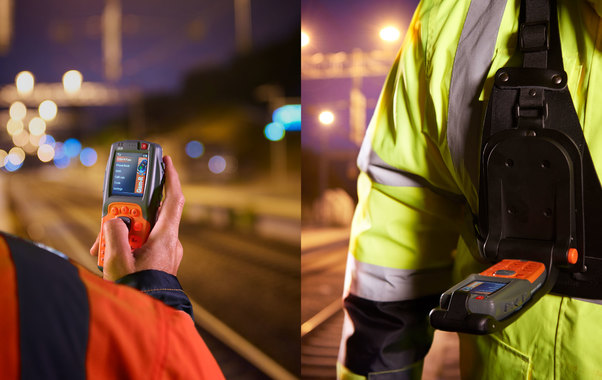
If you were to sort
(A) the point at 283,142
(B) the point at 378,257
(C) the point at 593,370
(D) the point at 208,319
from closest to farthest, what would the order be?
(C) the point at 593,370 < (B) the point at 378,257 < (D) the point at 208,319 < (A) the point at 283,142

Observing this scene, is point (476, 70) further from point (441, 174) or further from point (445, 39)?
point (441, 174)

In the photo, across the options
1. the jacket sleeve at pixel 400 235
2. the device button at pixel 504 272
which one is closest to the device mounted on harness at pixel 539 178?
the device button at pixel 504 272

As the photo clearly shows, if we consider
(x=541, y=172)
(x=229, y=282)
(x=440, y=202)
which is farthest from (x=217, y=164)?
(x=541, y=172)

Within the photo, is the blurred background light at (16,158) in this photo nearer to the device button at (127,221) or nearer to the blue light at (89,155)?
the blue light at (89,155)

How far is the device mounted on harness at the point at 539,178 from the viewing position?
2.31ft

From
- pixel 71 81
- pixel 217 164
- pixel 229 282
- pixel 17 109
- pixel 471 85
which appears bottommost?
pixel 229 282

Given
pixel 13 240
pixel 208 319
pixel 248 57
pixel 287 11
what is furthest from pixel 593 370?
pixel 248 57

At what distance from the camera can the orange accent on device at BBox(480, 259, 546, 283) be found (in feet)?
2.22

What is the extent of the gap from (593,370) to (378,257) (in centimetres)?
38

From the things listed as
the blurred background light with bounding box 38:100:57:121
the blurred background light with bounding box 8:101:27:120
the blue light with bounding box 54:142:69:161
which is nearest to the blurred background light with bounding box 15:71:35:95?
the blurred background light with bounding box 8:101:27:120

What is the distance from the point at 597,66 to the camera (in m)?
0.71

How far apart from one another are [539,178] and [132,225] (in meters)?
0.76

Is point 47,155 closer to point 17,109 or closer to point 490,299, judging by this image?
point 17,109

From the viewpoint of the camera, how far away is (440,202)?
36.8 inches
